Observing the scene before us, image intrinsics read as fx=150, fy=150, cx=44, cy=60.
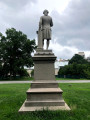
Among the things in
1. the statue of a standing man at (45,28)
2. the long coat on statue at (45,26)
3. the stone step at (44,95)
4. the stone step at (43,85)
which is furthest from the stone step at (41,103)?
the long coat on statue at (45,26)

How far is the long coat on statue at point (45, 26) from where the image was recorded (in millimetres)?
7120

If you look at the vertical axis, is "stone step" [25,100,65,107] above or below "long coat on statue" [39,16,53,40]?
below

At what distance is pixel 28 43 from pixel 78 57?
3546 centimetres

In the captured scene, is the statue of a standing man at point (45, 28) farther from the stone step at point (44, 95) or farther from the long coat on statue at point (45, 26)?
the stone step at point (44, 95)

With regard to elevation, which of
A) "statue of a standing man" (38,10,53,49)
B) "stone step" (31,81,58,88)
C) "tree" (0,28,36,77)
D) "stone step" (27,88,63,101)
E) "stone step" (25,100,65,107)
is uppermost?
"tree" (0,28,36,77)

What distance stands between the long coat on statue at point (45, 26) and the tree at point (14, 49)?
30.9 metres

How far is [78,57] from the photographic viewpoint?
227 feet

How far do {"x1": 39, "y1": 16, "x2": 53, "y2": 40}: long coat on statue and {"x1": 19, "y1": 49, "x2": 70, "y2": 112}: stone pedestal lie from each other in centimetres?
77

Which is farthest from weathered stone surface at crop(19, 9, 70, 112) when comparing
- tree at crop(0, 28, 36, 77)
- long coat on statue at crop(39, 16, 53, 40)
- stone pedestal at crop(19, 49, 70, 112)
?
tree at crop(0, 28, 36, 77)

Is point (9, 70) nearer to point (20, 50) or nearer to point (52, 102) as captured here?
point (20, 50)

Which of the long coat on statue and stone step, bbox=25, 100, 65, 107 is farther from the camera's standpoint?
the long coat on statue

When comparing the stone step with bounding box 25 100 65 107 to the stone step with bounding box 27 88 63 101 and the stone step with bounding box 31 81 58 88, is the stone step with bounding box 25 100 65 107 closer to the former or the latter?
the stone step with bounding box 27 88 63 101

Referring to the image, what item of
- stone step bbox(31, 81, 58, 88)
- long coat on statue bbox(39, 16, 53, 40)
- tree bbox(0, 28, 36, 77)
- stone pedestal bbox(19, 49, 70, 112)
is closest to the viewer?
stone pedestal bbox(19, 49, 70, 112)

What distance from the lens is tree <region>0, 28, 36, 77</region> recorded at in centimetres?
3866
